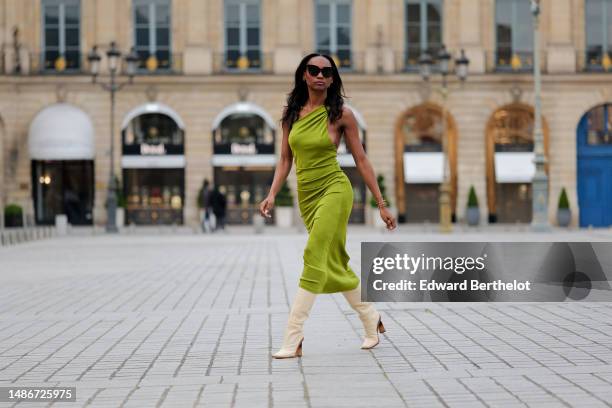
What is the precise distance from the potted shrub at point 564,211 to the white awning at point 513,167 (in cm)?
179

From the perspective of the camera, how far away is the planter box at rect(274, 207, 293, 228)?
40.6 metres

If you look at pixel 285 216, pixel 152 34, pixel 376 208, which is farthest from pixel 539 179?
pixel 152 34

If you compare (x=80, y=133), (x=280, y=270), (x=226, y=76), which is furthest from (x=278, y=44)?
(x=280, y=270)

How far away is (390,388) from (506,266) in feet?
8.20

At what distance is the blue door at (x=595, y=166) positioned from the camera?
4188 cm

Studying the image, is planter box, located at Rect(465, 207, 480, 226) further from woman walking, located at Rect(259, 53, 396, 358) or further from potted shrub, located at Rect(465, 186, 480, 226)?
woman walking, located at Rect(259, 53, 396, 358)

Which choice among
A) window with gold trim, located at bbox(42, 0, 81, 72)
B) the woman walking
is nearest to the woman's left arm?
the woman walking

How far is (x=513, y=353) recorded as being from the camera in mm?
7703

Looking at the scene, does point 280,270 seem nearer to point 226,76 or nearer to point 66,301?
point 66,301

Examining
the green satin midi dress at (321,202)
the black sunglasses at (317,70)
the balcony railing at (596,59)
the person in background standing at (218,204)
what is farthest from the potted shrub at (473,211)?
the black sunglasses at (317,70)

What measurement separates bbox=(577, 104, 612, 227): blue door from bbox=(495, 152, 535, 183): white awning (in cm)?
243

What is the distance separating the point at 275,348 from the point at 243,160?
3375cm

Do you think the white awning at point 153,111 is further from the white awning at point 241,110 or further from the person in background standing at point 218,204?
the person in background standing at point 218,204

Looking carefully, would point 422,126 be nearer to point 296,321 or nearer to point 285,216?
point 285,216
